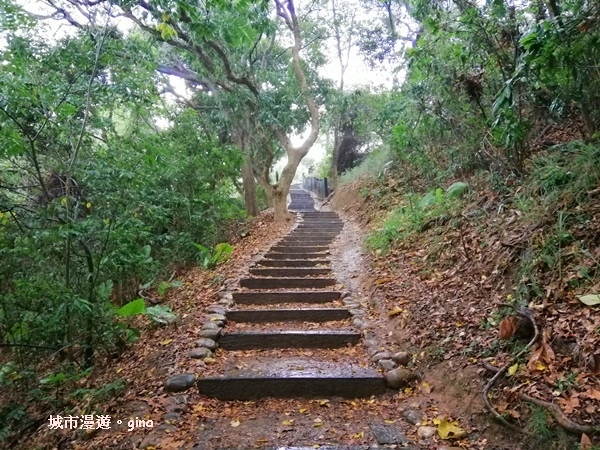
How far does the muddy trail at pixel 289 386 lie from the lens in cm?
253

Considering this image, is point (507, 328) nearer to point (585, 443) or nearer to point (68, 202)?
point (585, 443)

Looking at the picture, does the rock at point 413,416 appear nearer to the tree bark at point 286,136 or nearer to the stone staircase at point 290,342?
the stone staircase at point 290,342

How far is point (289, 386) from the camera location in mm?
3113

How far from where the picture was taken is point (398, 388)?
3102mm

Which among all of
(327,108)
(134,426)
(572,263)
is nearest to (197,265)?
(134,426)

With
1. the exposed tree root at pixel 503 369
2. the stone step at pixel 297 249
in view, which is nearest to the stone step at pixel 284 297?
the exposed tree root at pixel 503 369

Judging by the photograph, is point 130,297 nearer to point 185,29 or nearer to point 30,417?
Answer: point 30,417

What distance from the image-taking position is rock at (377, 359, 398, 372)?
3.28 m

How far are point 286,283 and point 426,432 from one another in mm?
3249

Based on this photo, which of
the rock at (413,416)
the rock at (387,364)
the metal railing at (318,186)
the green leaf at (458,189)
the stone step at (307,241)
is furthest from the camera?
the metal railing at (318,186)

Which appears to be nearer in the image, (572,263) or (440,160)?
(572,263)

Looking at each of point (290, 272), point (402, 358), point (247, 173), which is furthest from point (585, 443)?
point (247, 173)

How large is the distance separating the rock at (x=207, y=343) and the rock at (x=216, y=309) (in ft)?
2.09

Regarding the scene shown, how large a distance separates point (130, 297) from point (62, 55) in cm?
370
